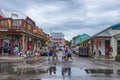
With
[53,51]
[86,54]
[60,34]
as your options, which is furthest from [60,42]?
[53,51]

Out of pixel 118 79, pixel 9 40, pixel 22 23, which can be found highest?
pixel 22 23

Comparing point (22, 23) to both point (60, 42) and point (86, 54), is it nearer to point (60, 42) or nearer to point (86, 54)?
point (86, 54)

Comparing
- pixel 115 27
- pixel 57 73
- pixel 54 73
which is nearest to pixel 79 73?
pixel 57 73

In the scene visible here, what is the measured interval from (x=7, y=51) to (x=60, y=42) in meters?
87.8

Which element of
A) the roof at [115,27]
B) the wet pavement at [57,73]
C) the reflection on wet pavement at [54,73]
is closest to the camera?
the wet pavement at [57,73]

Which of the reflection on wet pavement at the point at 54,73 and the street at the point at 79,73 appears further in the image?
the reflection on wet pavement at the point at 54,73

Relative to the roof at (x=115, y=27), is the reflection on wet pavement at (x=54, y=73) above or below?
below

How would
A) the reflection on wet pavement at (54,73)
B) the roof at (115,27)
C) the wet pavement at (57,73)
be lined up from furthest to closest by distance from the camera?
the roof at (115,27) < the reflection on wet pavement at (54,73) < the wet pavement at (57,73)

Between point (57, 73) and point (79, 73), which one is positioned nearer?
point (57, 73)

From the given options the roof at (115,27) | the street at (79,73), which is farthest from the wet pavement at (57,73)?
the roof at (115,27)

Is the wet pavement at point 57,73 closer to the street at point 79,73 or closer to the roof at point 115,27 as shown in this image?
the street at point 79,73

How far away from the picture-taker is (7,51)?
42.0 metres

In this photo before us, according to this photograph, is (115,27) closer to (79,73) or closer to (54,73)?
(79,73)

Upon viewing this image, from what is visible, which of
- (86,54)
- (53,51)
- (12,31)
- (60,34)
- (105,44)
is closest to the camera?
(53,51)
